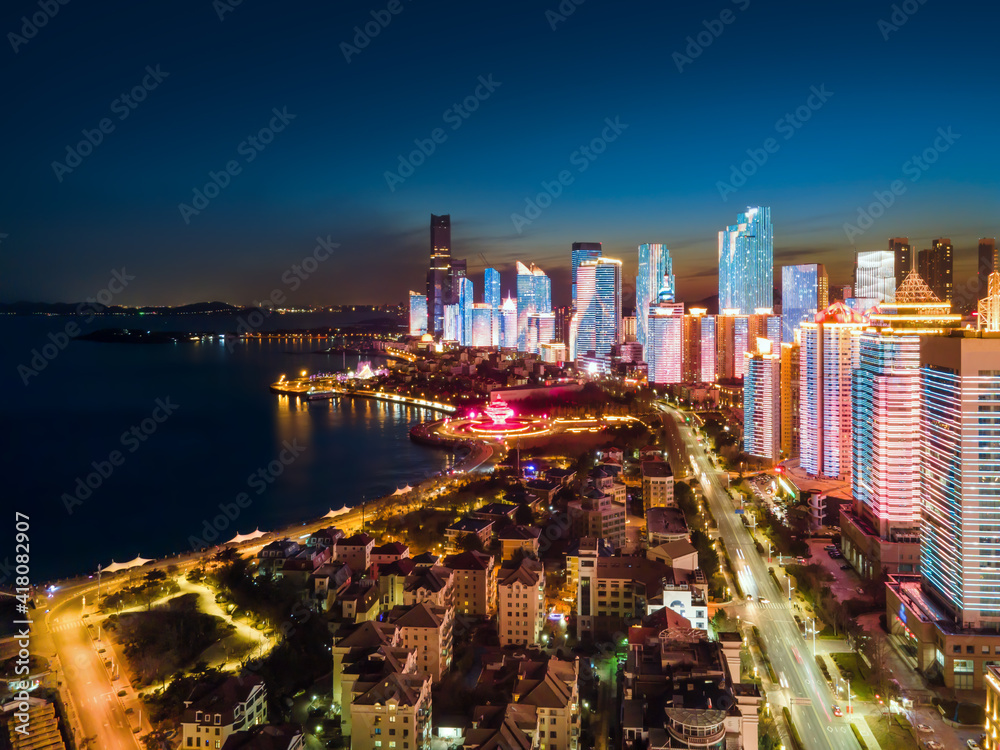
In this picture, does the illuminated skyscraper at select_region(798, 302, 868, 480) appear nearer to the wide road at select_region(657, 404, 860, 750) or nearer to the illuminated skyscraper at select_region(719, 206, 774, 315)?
the wide road at select_region(657, 404, 860, 750)

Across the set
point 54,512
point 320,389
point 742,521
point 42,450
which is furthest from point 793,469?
point 320,389

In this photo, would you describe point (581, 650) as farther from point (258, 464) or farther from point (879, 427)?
point (258, 464)

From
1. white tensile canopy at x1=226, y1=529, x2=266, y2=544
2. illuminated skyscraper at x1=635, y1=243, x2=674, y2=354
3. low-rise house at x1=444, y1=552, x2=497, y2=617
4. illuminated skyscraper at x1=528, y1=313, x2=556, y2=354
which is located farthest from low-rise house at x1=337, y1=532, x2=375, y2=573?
illuminated skyscraper at x1=528, y1=313, x2=556, y2=354

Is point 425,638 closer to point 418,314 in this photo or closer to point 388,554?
point 388,554

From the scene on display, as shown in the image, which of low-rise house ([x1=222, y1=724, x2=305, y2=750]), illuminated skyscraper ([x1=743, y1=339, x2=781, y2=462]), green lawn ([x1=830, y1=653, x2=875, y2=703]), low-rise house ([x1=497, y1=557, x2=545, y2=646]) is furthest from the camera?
illuminated skyscraper ([x1=743, y1=339, x2=781, y2=462])

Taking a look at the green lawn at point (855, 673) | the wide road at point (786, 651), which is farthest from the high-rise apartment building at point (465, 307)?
the green lawn at point (855, 673)

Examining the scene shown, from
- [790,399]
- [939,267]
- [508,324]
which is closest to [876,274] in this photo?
[939,267]
